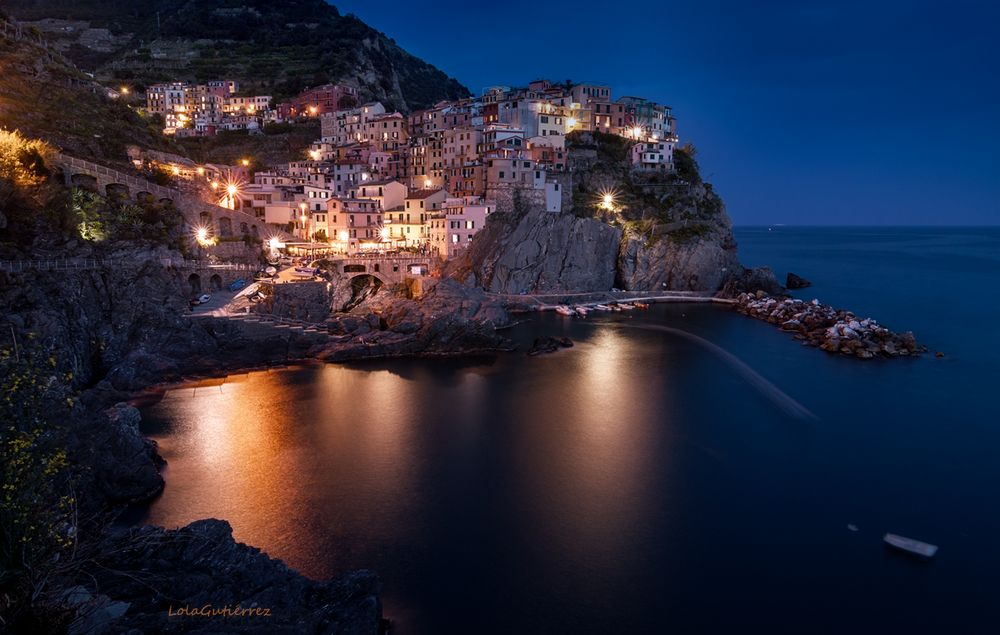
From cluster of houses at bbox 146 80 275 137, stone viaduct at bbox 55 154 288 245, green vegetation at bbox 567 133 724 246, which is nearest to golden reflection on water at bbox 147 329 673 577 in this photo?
stone viaduct at bbox 55 154 288 245

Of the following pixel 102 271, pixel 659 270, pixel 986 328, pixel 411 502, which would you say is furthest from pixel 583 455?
pixel 986 328

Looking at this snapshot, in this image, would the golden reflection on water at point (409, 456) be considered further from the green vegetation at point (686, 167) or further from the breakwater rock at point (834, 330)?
the green vegetation at point (686, 167)

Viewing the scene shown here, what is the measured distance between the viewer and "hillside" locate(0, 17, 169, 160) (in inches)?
1451

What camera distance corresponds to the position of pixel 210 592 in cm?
1070

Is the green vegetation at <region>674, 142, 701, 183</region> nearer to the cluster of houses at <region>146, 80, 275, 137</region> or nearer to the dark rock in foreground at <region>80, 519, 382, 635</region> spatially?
the cluster of houses at <region>146, 80, 275, 137</region>

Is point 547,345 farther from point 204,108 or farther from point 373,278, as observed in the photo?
point 204,108

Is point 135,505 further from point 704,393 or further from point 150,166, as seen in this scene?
point 150,166

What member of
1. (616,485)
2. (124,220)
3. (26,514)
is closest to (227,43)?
(124,220)

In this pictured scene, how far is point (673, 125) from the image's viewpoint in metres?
72.6

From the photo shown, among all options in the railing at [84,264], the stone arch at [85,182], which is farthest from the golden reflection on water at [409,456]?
the stone arch at [85,182]

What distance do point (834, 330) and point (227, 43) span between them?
98.1 m

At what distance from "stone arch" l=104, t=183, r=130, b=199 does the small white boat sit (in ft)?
137

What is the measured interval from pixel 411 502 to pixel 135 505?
8.34 metres

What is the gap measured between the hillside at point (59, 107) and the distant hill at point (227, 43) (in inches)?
1322
